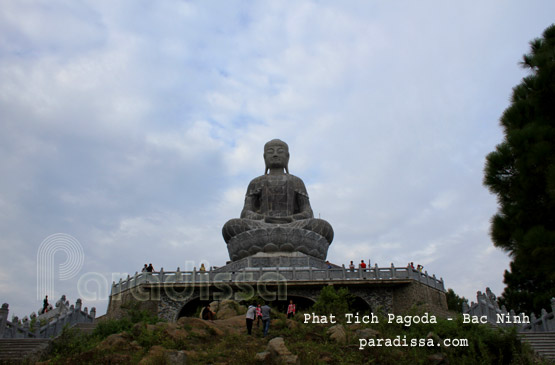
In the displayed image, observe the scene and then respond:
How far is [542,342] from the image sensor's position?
13500mm

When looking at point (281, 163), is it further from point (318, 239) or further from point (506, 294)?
point (506, 294)

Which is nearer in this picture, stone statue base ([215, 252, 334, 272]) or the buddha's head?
stone statue base ([215, 252, 334, 272])

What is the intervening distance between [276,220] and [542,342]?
1332cm

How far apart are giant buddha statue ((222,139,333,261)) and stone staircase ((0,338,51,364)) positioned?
34.6ft

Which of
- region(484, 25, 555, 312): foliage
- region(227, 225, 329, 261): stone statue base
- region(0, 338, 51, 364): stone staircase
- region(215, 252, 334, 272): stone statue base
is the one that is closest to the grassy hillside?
region(0, 338, 51, 364): stone staircase

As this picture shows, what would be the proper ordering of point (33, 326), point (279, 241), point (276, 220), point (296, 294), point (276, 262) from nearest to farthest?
point (33, 326) → point (296, 294) → point (276, 262) → point (279, 241) → point (276, 220)

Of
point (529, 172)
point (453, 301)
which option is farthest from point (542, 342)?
point (453, 301)

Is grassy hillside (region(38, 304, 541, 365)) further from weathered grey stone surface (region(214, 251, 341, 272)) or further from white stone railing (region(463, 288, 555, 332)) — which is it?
weathered grey stone surface (region(214, 251, 341, 272))

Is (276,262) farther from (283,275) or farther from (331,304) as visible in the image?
(331,304)

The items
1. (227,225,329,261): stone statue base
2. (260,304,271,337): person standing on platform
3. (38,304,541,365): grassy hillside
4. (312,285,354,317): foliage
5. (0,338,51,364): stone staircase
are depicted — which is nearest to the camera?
(38,304,541,365): grassy hillside

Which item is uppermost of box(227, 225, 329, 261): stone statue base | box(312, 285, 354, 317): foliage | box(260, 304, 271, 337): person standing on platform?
box(227, 225, 329, 261): stone statue base

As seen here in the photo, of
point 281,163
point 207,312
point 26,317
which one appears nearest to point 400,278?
point 207,312

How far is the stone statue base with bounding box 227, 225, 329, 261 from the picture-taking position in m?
22.7

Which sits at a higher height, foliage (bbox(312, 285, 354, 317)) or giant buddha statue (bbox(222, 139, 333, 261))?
giant buddha statue (bbox(222, 139, 333, 261))
